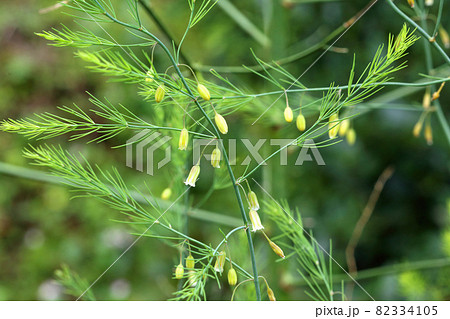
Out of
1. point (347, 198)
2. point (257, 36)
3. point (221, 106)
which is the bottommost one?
point (347, 198)

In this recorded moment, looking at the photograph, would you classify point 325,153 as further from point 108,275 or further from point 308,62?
point 108,275

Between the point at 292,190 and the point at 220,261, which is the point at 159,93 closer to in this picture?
the point at 220,261

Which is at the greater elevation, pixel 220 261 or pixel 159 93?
pixel 159 93

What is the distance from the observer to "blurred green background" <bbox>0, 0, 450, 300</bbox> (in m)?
0.85

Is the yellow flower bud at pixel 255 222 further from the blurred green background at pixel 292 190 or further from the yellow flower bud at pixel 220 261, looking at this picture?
the blurred green background at pixel 292 190

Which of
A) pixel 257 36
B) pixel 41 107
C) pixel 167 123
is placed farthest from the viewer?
pixel 41 107

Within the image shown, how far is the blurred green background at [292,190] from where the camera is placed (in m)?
0.85

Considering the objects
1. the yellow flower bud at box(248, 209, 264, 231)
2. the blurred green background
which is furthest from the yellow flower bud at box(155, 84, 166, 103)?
the blurred green background

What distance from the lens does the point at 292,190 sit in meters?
1.01

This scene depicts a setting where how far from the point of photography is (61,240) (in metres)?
1.26

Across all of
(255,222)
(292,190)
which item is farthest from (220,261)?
(292,190)
